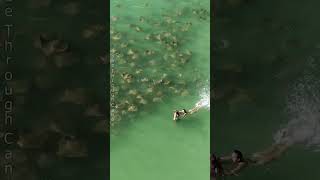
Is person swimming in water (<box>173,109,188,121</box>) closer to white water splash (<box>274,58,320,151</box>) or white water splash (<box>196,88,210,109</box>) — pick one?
white water splash (<box>196,88,210,109</box>)
